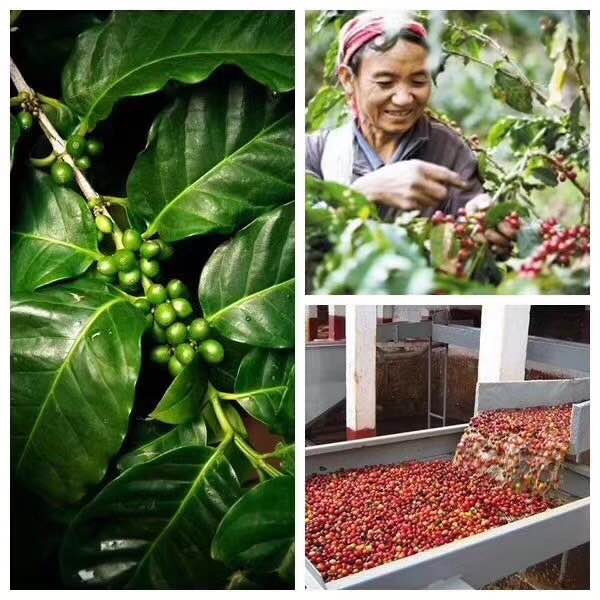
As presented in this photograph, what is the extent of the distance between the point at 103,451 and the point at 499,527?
60 centimetres

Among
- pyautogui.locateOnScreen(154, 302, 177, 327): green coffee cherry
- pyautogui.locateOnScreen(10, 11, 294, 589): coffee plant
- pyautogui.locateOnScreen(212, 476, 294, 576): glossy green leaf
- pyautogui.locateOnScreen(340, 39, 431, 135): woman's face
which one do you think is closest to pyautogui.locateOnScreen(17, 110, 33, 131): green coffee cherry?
pyautogui.locateOnScreen(10, 11, 294, 589): coffee plant

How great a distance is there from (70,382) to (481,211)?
645mm

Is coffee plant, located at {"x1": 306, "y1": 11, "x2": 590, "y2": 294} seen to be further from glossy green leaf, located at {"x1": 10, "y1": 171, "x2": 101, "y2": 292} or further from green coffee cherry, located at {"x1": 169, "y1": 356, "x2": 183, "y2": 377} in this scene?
glossy green leaf, located at {"x1": 10, "y1": 171, "x2": 101, "y2": 292}

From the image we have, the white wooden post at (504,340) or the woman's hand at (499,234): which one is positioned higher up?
the woman's hand at (499,234)

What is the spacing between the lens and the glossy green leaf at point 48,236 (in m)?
1.07

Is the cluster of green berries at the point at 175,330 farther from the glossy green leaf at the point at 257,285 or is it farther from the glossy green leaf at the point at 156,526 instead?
the glossy green leaf at the point at 156,526

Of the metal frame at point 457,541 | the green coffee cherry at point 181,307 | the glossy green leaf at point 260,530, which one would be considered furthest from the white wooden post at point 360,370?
the green coffee cherry at point 181,307

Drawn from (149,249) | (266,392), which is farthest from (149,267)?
(266,392)

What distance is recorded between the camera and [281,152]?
3.53 ft

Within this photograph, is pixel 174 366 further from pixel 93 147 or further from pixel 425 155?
pixel 425 155

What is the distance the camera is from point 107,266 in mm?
1056

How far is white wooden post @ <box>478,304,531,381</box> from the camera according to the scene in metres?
1.09

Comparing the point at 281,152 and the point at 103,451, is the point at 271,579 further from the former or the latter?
the point at 281,152
